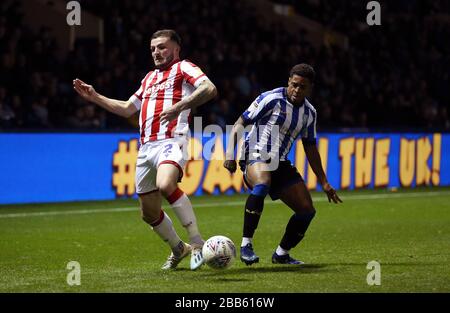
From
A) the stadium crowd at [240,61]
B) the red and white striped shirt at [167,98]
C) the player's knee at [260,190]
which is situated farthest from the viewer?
the stadium crowd at [240,61]

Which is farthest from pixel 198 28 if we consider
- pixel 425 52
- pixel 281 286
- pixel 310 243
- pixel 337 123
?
pixel 281 286

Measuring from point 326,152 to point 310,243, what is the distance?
849 cm

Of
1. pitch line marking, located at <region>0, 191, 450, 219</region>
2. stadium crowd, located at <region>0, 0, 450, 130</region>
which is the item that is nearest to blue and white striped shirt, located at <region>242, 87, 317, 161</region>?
pitch line marking, located at <region>0, 191, 450, 219</region>

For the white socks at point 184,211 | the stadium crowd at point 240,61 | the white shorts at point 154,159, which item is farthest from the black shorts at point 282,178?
the stadium crowd at point 240,61

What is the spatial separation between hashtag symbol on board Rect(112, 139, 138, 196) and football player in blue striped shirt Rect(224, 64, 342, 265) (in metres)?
7.53

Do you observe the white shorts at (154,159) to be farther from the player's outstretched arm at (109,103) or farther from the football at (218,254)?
the football at (218,254)

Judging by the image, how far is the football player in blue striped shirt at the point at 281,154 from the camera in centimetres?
882

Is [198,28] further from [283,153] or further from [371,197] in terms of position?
[283,153]

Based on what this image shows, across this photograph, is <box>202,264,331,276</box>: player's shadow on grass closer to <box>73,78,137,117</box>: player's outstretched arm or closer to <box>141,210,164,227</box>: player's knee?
<box>141,210,164,227</box>: player's knee

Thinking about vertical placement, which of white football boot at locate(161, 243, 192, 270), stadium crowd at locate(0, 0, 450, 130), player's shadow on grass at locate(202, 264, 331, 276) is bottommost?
player's shadow on grass at locate(202, 264, 331, 276)

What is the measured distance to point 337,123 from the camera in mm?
21625

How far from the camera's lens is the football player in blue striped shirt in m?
8.82

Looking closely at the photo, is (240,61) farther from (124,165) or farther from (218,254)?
(218,254)

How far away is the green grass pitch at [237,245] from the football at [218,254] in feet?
0.33
